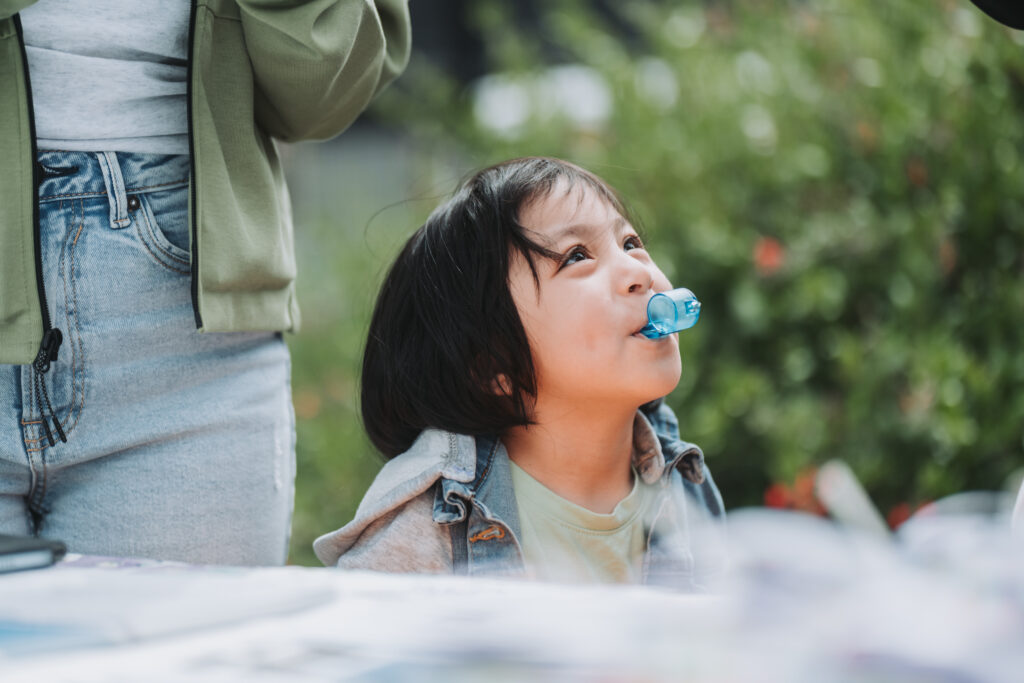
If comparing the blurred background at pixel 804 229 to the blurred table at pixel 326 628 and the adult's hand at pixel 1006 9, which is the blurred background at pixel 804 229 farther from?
the blurred table at pixel 326 628

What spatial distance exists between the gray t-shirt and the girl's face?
0.52 meters

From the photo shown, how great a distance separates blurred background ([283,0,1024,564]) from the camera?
2492 mm

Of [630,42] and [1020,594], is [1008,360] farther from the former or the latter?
[630,42]

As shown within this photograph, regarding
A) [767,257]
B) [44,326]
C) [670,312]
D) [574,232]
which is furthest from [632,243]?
[767,257]

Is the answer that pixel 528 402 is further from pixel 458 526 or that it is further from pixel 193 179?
pixel 193 179

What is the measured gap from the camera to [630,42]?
516cm

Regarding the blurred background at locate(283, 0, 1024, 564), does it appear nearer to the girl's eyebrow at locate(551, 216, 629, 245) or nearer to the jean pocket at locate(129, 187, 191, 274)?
the girl's eyebrow at locate(551, 216, 629, 245)

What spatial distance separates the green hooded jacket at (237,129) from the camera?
1.22 meters

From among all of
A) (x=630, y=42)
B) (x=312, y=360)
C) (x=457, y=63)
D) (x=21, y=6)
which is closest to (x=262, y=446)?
(x=21, y=6)

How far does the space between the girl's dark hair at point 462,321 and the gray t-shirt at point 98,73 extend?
0.40 metres

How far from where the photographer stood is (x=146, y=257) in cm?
129

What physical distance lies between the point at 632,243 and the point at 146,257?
2.16 ft

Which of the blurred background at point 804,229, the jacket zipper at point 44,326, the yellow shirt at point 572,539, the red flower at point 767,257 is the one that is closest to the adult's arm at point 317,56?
the jacket zipper at point 44,326

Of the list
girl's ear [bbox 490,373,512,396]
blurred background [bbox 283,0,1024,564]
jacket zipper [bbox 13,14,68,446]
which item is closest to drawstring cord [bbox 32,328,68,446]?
jacket zipper [bbox 13,14,68,446]
